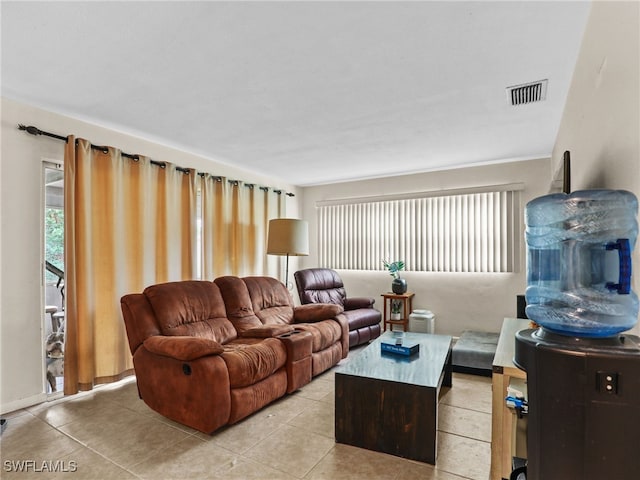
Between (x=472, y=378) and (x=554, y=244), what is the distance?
105 inches

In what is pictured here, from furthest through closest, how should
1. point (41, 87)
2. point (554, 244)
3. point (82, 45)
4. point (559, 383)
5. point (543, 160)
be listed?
point (543, 160)
point (41, 87)
point (82, 45)
point (554, 244)
point (559, 383)

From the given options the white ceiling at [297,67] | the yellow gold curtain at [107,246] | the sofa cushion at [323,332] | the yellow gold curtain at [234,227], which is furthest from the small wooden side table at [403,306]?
the yellow gold curtain at [107,246]

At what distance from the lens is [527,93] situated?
2.54 meters

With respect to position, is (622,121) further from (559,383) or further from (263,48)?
(263,48)

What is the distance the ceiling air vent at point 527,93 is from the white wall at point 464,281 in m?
1.93

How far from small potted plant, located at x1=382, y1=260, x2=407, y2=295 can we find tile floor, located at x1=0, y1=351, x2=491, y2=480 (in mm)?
2063

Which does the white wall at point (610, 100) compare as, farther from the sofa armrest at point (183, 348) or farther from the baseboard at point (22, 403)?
the baseboard at point (22, 403)

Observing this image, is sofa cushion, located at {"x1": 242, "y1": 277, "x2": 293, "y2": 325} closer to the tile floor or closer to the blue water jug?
the tile floor

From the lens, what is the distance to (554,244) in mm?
1143

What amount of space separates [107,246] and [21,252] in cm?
61

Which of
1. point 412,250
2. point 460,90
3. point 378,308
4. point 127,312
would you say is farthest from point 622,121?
point 378,308

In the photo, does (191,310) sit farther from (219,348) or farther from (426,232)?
(426,232)

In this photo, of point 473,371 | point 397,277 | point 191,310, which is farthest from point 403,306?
point 191,310

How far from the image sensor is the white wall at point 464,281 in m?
4.38
